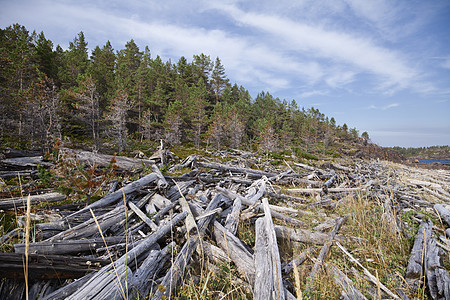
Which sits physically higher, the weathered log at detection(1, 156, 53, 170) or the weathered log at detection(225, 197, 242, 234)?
the weathered log at detection(1, 156, 53, 170)

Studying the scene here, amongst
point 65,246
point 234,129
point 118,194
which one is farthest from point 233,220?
point 234,129

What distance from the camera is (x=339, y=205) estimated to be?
6.75 metres

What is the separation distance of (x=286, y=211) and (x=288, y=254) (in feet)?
5.95

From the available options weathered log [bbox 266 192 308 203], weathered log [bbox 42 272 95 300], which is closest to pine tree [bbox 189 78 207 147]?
weathered log [bbox 266 192 308 203]

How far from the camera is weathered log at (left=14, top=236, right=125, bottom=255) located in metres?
2.97

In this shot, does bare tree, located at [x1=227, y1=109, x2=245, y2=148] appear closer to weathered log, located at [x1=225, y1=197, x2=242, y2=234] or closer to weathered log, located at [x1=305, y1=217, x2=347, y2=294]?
weathered log, located at [x1=225, y1=197, x2=242, y2=234]

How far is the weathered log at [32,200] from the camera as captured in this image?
4.70 meters

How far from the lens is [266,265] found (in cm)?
297

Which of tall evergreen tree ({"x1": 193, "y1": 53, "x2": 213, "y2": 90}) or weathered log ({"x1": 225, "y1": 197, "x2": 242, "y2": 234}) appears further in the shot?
tall evergreen tree ({"x1": 193, "y1": 53, "x2": 213, "y2": 90})

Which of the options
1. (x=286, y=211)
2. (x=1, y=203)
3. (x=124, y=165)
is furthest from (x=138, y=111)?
(x=286, y=211)

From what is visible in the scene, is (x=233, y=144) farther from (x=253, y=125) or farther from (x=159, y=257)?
(x=159, y=257)

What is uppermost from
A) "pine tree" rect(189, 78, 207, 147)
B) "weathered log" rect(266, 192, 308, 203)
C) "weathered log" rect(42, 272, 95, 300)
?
"pine tree" rect(189, 78, 207, 147)

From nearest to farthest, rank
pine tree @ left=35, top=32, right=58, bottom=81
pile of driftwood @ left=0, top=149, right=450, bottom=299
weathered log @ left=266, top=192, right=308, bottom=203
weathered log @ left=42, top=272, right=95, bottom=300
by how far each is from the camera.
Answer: weathered log @ left=42, top=272, right=95, bottom=300 → pile of driftwood @ left=0, top=149, right=450, bottom=299 → weathered log @ left=266, top=192, right=308, bottom=203 → pine tree @ left=35, top=32, right=58, bottom=81

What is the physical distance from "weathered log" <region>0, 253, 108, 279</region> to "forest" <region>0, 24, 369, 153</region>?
7839 mm
